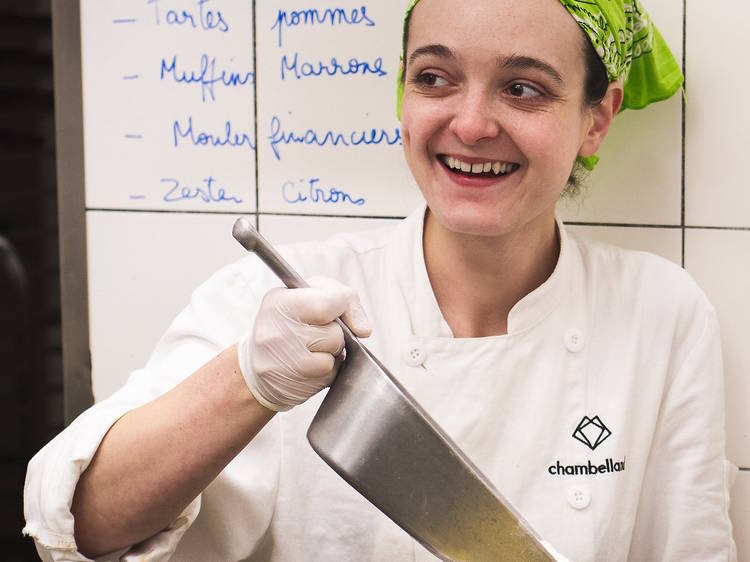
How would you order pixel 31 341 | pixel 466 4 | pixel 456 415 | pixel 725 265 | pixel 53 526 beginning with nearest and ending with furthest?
pixel 53 526
pixel 466 4
pixel 456 415
pixel 725 265
pixel 31 341

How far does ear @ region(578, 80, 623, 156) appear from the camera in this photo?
1.16 meters

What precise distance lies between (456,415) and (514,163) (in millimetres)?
365

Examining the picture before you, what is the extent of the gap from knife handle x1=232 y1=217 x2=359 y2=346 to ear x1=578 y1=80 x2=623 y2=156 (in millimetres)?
538

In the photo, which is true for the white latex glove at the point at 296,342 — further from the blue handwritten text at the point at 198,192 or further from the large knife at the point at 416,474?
the blue handwritten text at the point at 198,192

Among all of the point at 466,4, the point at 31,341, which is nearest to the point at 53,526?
the point at 466,4

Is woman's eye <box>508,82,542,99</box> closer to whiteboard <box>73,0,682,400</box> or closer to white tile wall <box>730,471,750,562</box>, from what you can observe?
whiteboard <box>73,0,682,400</box>

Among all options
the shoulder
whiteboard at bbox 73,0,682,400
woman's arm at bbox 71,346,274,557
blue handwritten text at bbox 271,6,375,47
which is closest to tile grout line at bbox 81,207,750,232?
whiteboard at bbox 73,0,682,400

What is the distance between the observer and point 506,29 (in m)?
1.00

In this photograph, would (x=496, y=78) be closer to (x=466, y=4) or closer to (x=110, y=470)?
(x=466, y=4)

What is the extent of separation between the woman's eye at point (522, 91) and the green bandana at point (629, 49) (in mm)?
101

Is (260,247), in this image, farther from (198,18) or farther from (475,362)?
(198,18)

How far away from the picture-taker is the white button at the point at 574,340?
3.88 ft

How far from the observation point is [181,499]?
3.00ft


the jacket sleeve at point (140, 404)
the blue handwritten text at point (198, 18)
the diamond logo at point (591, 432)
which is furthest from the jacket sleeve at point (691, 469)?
the blue handwritten text at point (198, 18)
